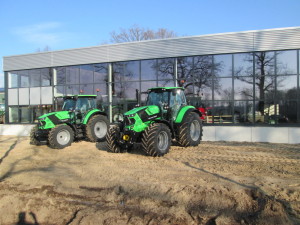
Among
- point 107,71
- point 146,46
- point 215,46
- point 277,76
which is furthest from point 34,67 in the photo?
Result: point 277,76

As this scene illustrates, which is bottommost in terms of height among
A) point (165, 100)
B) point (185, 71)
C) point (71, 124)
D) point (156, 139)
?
point (156, 139)

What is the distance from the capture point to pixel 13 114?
70.4ft

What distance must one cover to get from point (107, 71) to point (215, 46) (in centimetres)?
700

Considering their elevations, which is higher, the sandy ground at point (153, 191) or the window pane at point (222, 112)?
the window pane at point (222, 112)

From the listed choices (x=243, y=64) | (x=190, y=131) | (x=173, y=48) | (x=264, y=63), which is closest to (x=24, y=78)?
(x=173, y=48)

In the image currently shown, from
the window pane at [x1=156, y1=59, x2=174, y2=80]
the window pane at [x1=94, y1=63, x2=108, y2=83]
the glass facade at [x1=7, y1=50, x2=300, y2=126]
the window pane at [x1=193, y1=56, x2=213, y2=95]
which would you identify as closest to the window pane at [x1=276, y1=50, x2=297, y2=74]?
the glass facade at [x1=7, y1=50, x2=300, y2=126]

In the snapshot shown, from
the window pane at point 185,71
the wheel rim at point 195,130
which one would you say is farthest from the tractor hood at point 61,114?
the window pane at point 185,71

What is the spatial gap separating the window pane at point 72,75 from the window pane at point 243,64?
407 inches

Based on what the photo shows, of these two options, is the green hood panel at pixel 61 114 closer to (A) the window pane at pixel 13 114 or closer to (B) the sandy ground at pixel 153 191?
(B) the sandy ground at pixel 153 191

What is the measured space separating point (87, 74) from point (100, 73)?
39.2 inches

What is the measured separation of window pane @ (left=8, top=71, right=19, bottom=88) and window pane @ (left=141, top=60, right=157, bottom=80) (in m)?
10.3

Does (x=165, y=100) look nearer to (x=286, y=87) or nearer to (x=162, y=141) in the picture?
(x=162, y=141)

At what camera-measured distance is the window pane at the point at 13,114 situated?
21.3m

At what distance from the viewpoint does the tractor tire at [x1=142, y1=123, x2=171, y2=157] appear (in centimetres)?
841
